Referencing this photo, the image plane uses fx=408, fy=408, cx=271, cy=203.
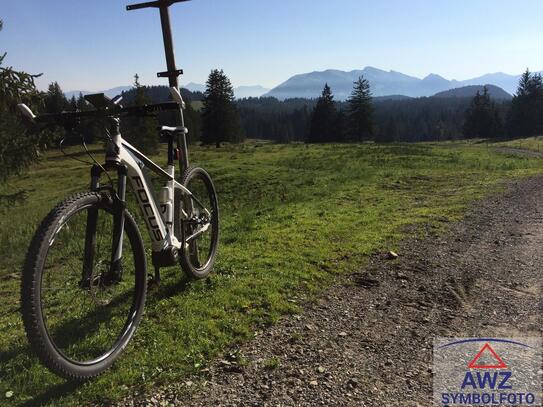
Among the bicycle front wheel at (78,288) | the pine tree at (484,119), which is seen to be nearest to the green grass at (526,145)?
the pine tree at (484,119)

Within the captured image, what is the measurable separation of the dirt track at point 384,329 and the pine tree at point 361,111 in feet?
233

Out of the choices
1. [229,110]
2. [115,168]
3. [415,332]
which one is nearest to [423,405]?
[415,332]

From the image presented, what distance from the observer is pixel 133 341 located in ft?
14.4

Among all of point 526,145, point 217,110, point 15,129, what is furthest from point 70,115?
point 217,110

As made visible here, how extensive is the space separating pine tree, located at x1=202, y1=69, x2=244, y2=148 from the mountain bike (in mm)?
59726

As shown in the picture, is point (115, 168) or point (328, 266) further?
point (328, 266)

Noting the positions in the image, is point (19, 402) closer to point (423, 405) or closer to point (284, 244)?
point (423, 405)

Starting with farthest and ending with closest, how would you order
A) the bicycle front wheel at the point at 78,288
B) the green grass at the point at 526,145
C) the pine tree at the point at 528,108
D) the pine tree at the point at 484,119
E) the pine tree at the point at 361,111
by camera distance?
the pine tree at the point at 484,119, the pine tree at the point at 528,108, the pine tree at the point at 361,111, the green grass at the point at 526,145, the bicycle front wheel at the point at 78,288

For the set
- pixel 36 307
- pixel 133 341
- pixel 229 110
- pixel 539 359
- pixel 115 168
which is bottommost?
pixel 539 359

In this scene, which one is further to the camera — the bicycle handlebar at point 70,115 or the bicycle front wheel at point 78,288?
the bicycle handlebar at point 70,115

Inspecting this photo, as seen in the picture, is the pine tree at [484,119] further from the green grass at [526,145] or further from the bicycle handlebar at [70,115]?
the bicycle handlebar at [70,115]

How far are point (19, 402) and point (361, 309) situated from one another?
3.81 metres

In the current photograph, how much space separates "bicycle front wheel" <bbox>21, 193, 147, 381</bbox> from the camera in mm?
3166

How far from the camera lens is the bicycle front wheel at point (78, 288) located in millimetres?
3166
